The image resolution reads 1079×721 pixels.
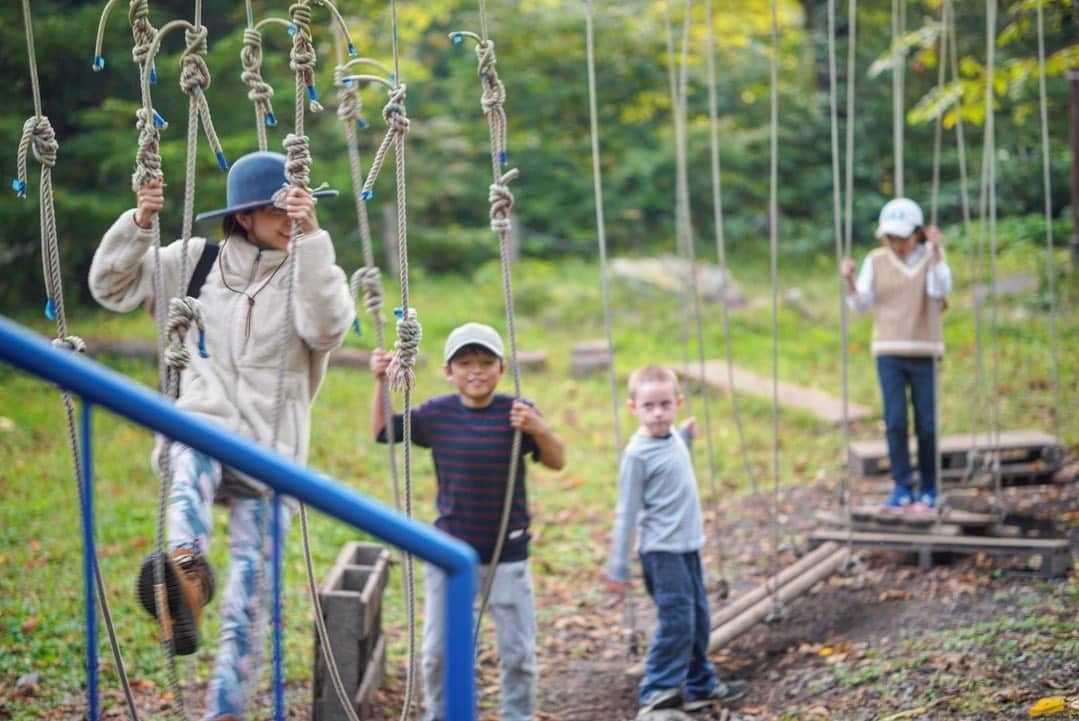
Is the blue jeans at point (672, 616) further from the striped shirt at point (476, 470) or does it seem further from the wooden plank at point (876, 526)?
the wooden plank at point (876, 526)

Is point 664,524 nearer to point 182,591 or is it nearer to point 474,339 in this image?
point 474,339

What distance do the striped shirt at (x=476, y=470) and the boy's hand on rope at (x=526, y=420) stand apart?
126 mm

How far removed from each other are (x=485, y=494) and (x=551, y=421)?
4587 millimetres

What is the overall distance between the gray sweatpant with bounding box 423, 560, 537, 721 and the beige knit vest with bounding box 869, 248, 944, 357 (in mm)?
2577

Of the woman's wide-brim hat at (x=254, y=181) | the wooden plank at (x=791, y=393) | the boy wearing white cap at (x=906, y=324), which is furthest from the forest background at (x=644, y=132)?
the woman's wide-brim hat at (x=254, y=181)

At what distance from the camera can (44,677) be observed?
3918 mm

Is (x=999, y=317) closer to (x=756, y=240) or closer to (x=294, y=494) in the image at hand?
(x=756, y=240)

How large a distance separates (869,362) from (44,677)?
7009mm

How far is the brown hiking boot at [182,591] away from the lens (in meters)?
2.52

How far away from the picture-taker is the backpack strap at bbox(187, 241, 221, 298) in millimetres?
2975

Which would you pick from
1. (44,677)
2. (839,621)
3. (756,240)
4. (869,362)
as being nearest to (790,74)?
(756,240)

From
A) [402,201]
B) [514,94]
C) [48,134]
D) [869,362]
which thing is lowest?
[869,362]

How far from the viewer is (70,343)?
9.14ft

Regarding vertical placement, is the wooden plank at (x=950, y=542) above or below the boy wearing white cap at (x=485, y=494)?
below
